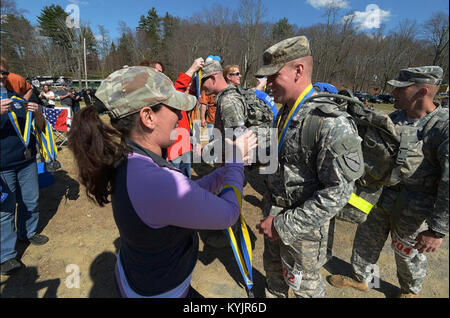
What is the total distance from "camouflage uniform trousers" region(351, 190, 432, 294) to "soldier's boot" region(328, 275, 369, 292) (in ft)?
0.25

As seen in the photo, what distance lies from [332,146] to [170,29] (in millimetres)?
66051

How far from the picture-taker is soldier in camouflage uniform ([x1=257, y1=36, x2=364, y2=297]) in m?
1.62

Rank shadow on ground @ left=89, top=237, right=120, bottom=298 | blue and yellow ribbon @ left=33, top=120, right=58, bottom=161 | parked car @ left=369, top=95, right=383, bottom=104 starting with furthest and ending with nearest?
parked car @ left=369, top=95, right=383, bottom=104
blue and yellow ribbon @ left=33, top=120, right=58, bottom=161
shadow on ground @ left=89, top=237, right=120, bottom=298

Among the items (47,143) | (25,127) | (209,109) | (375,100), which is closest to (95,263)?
(25,127)

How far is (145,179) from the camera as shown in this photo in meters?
1.14

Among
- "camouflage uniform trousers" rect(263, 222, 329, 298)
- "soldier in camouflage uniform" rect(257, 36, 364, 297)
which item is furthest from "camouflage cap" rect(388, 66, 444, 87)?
"camouflage uniform trousers" rect(263, 222, 329, 298)

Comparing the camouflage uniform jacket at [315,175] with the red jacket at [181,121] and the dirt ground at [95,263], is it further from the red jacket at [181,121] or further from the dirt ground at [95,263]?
the red jacket at [181,121]

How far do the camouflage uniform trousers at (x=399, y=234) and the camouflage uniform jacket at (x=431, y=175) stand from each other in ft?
0.04

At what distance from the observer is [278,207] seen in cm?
209

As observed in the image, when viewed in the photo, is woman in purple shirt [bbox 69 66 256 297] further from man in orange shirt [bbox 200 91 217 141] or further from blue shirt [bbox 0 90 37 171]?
man in orange shirt [bbox 200 91 217 141]

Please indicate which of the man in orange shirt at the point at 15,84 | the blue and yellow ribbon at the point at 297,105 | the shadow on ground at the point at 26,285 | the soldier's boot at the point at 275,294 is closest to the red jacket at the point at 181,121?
the blue and yellow ribbon at the point at 297,105

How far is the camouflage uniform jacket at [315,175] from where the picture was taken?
1.60 meters

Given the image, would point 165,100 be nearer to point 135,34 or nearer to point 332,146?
point 332,146

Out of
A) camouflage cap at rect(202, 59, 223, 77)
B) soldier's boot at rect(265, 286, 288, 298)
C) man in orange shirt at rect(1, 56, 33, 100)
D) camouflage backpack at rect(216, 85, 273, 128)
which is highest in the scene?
camouflage cap at rect(202, 59, 223, 77)
